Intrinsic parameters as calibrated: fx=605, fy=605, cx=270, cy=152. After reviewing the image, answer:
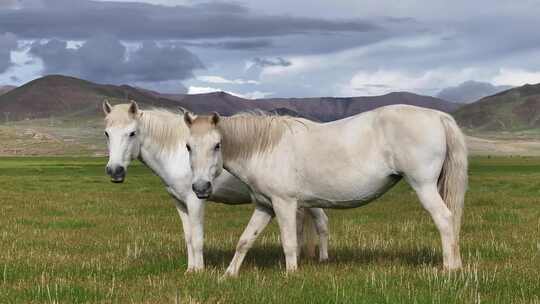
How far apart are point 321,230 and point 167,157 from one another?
125 inches

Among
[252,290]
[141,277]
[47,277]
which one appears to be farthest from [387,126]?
[47,277]

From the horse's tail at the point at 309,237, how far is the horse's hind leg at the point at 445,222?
2726 millimetres

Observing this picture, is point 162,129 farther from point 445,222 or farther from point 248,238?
point 445,222

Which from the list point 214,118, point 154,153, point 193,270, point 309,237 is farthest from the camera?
point 309,237

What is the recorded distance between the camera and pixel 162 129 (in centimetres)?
1022

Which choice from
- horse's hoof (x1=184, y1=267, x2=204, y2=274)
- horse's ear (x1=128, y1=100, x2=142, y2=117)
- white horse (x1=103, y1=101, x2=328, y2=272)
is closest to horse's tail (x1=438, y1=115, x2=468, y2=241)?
white horse (x1=103, y1=101, x2=328, y2=272)

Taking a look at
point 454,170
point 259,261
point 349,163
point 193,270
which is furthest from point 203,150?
point 454,170

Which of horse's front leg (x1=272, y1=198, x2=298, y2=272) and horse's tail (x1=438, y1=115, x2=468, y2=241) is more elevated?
horse's tail (x1=438, y1=115, x2=468, y2=241)

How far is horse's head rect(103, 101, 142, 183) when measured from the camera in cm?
919

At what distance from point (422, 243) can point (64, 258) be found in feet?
23.3

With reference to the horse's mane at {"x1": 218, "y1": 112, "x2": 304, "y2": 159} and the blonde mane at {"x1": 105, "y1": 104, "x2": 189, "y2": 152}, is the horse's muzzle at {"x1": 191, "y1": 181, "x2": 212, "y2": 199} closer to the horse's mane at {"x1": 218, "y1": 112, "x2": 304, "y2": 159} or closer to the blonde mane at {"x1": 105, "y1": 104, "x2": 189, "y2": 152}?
the horse's mane at {"x1": 218, "y1": 112, "x2": 304, "y2": 159}

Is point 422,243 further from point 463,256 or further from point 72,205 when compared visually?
point 72,205

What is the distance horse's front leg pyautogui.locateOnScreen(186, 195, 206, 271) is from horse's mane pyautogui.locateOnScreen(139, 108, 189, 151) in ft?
3.48

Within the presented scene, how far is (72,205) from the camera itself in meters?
22.7
